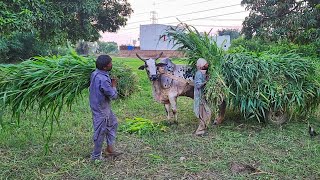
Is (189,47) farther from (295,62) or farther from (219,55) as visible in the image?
(295,62)

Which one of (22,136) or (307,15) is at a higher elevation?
(307,15)

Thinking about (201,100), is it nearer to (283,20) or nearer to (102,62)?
(102,62)

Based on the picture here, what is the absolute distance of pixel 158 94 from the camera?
5633mm

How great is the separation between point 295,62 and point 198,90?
71.3 inches

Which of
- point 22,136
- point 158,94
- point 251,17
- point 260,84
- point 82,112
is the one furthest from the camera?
point 251,17

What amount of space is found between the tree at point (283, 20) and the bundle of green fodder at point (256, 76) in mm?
5933

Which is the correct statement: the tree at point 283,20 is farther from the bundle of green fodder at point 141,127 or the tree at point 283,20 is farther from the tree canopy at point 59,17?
the bundle of green fodder at point 141,127

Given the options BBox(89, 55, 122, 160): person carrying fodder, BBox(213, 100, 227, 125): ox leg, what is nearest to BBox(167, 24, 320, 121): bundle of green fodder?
BBox(213, 100, 227, 125): ox leg

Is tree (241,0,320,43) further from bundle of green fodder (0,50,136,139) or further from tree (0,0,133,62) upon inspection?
bundle of green fodder (0,50,136,139)

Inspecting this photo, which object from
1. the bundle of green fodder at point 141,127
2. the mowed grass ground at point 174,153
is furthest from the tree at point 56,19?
the bundle of green fodder at point 141,127

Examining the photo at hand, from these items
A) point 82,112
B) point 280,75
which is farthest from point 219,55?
point 82,112

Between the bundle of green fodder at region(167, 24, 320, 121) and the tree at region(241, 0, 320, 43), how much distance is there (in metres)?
5.93

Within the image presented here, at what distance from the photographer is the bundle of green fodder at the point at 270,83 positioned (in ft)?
17.2

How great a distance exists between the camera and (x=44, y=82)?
378 centimetres
